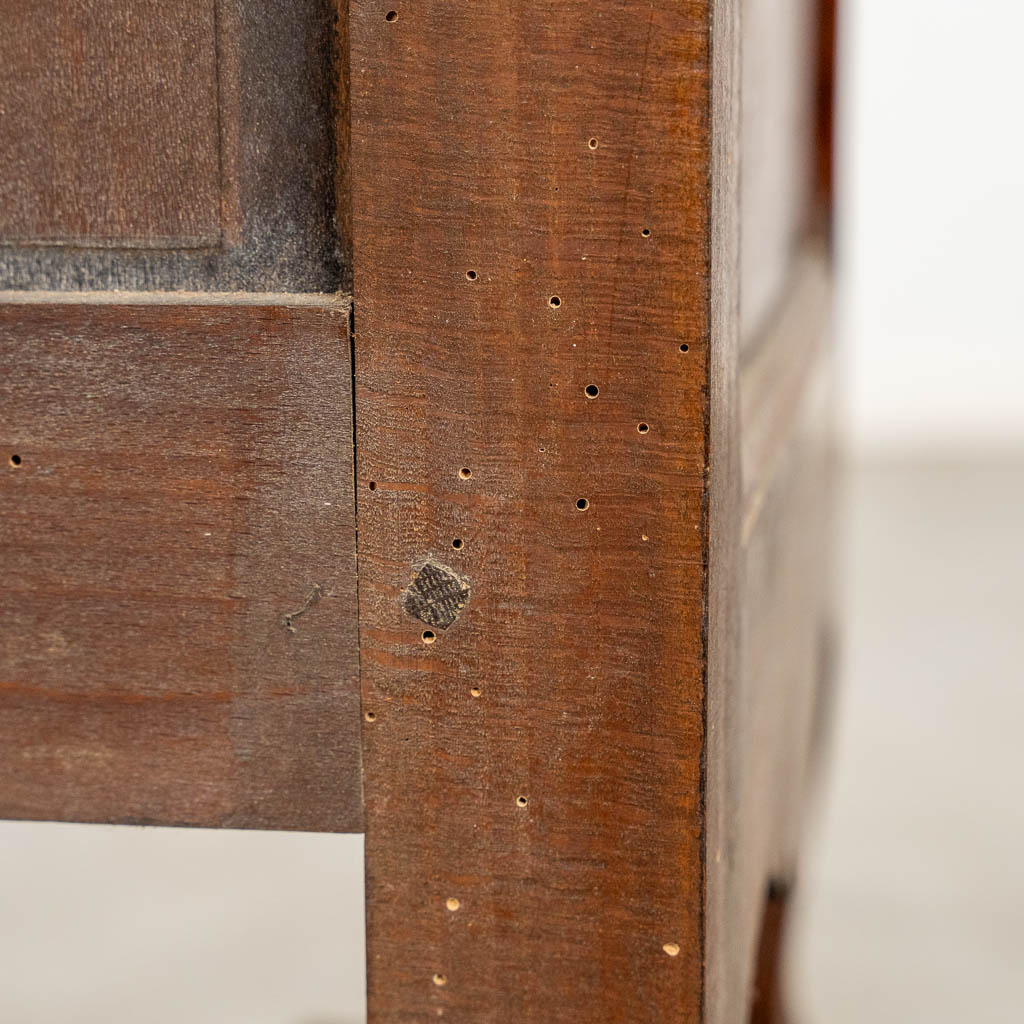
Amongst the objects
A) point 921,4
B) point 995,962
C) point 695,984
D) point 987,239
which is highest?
point 921,4

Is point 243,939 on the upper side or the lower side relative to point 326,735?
lower

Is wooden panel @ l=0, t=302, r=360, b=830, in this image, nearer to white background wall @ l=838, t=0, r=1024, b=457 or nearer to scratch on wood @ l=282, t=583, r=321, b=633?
scratch on wood @ l=282, t=583, r=321, b=633

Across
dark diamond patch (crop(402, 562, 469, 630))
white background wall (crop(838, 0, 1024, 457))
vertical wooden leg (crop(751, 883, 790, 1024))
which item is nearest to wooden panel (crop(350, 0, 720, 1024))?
dark diamond patch (crop(402, 562, 469, 630))

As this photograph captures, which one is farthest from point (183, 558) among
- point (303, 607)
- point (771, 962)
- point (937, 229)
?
point (937, 229)

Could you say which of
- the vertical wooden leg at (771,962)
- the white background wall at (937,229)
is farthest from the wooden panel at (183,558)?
the white background wall at (937,229)

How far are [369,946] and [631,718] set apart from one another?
3.6 inches

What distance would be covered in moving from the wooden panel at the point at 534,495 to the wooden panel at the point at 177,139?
28 mm

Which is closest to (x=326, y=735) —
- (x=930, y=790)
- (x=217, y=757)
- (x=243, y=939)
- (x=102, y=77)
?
(x=217, y=757)

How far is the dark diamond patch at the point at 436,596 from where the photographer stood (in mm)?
312

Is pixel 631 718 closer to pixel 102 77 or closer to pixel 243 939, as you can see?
pixel 102 77

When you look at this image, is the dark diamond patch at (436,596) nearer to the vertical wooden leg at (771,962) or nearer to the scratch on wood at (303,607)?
the scratch on wood at (303,607)

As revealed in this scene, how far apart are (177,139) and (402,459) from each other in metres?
0.09

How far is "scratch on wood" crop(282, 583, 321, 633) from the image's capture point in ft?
1.05

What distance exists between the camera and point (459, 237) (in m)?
0.30
